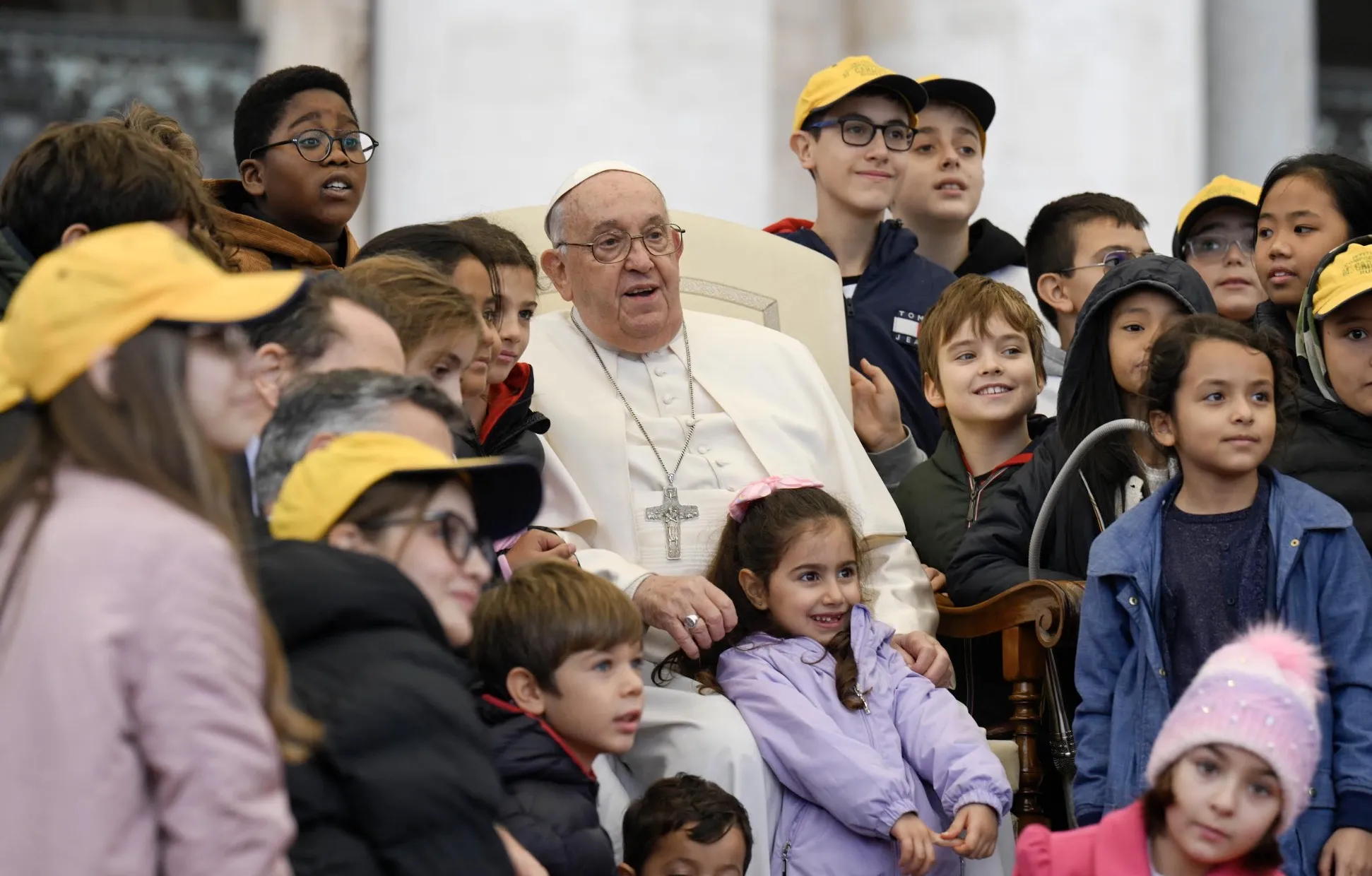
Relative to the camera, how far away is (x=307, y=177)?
5047 millimetres

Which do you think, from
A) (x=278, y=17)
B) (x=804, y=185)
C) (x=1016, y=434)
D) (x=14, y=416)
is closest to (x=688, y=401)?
(x=1016, y=434)

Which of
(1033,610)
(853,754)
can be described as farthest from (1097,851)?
(1033,610)

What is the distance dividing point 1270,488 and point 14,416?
94.7 inches

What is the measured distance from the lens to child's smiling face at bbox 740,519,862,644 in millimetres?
4406

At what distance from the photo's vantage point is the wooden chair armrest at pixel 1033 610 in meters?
4.35

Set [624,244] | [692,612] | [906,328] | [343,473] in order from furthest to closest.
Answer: [906,328] → [624,244] → [692,612] → [343,473]

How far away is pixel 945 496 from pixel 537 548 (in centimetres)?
126

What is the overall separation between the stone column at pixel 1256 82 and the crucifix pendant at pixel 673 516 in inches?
184

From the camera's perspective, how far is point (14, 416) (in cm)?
299

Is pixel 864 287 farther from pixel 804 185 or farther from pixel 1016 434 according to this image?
pixel 804 185

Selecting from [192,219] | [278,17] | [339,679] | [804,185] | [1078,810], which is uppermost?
[278,17]

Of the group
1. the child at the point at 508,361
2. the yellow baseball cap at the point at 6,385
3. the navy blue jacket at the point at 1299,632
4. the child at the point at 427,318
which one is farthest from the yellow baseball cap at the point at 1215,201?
the yellow baseball cap at the point at 6,385

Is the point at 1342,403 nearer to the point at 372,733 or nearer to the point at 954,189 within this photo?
the point at 954,189

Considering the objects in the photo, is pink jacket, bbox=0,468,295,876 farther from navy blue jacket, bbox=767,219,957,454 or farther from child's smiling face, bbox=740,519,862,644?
navy blue jacket, bbox=767,219,957,454
